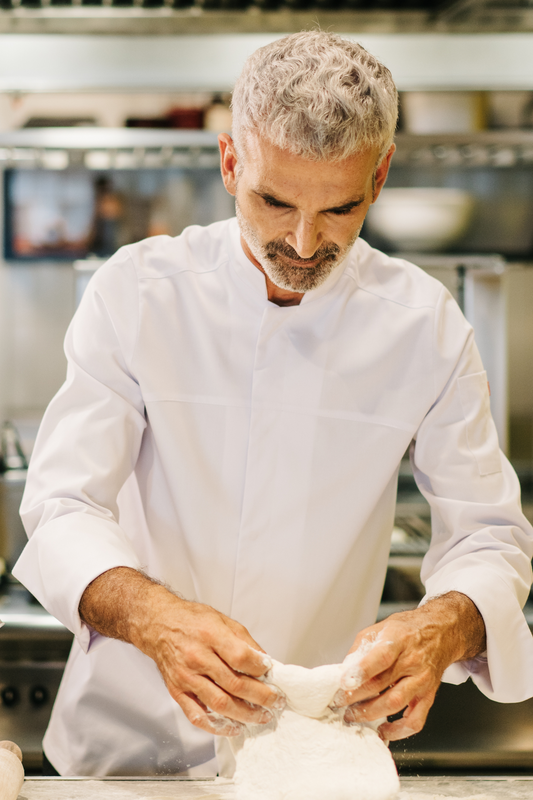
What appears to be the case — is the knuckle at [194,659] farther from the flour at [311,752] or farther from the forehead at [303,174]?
the forehead at [303,174]

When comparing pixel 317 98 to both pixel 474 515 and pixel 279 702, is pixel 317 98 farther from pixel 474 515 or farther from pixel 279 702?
pixel 279 702

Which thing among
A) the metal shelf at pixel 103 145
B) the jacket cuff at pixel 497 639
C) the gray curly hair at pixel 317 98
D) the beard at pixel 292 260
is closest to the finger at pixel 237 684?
the jacket cuff at pixel 497 639

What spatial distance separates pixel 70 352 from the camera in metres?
1.31

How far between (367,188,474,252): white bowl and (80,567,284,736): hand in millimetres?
2141

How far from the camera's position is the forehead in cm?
105

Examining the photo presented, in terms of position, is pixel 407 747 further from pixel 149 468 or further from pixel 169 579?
Answer: pixel 149 468

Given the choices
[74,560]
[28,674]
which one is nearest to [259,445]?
[74,560]

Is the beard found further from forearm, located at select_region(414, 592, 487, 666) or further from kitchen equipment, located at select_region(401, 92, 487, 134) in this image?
kitchen equipment, located at select_region(401, 92, 487, 134)

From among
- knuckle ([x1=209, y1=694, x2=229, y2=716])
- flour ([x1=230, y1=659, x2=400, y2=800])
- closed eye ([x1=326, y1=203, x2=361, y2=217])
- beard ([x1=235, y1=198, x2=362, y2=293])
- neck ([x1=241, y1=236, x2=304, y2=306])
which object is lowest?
flour ([x1=230, y1=659, x2=400, y2=800])

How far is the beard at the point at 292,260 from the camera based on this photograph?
115 centimetres

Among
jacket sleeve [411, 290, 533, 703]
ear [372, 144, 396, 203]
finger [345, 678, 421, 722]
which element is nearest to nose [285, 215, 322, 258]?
ear [372, 144, 396, 203]

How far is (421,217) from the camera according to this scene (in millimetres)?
2926

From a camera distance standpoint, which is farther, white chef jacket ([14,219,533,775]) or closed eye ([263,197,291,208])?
white chef jacket ([14,219,533,775])

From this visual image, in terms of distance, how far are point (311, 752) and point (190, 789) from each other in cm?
20
